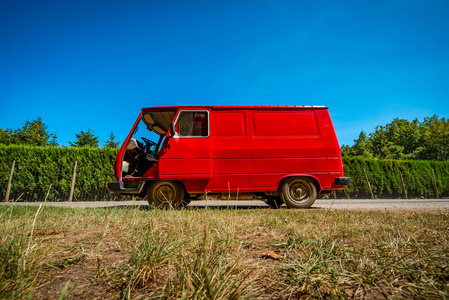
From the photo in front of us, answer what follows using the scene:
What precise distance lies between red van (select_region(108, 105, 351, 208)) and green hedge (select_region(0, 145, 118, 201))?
6640 mm

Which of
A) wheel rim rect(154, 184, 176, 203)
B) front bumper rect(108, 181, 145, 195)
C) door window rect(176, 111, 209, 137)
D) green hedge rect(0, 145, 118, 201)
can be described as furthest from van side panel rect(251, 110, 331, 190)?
green hedge rect(0, 145, 118, 201)

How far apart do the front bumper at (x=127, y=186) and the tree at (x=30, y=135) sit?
17.9 meters

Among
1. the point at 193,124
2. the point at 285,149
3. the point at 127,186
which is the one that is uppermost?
the point at 193,124

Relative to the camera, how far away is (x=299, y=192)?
16.8ft

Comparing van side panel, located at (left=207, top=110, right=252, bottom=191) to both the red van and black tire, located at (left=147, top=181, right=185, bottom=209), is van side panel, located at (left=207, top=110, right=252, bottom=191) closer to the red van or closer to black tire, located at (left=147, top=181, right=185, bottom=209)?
the red van

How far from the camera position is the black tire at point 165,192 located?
490 cm

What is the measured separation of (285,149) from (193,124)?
7.15 ft

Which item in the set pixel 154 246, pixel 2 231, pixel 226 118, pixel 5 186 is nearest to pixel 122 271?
pixel 154 246

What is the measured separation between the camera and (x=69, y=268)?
4.22ft

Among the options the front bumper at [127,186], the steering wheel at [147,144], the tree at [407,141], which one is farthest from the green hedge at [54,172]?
the tree at [407,141]

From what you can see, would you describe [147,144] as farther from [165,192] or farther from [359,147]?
[359,147]

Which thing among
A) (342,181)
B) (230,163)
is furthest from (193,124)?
(342,181)

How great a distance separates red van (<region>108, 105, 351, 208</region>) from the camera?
477cm

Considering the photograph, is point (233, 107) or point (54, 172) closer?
point (233, 107)
